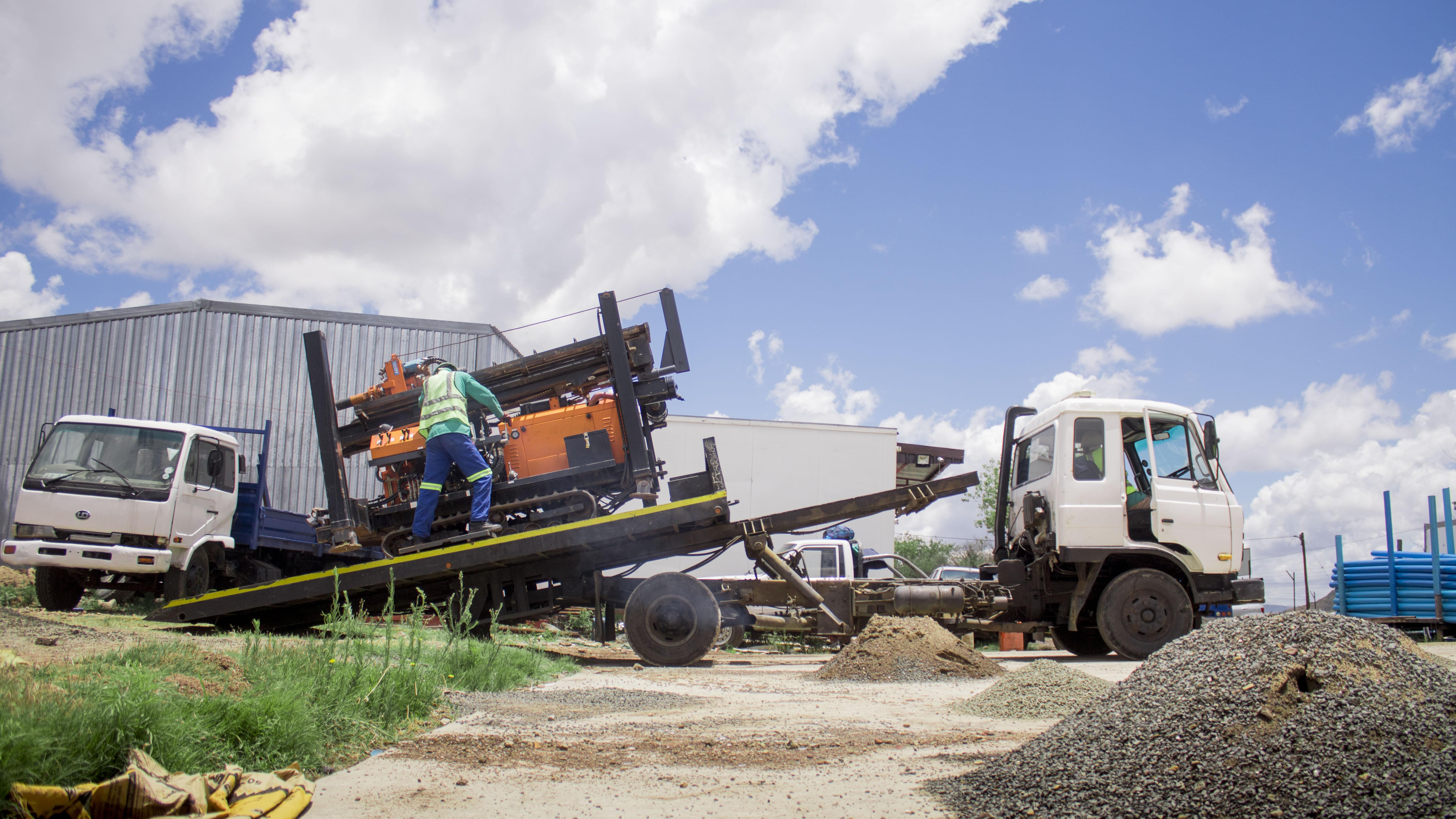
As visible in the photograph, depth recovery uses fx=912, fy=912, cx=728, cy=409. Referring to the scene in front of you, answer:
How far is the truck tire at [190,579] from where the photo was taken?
9.73 meters

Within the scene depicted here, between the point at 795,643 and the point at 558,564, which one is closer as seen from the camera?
the point at 558,564

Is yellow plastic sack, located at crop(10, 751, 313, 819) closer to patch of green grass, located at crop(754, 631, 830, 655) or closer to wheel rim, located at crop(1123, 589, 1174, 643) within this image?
wheel rim, located at crop(1123, 589, 1174, 643)

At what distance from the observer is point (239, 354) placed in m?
19.1

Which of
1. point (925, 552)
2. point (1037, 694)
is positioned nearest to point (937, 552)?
point (925, 552)

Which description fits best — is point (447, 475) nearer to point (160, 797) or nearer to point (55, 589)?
point (55, 589)

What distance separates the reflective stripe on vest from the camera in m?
7.91

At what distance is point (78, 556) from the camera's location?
9.23 metres

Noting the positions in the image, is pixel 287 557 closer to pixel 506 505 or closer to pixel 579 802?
pixel 506 505

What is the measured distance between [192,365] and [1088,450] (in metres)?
18.0

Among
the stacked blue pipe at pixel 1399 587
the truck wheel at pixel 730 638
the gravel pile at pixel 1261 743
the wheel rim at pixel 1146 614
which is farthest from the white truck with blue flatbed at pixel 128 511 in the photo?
the stacked blue pipe at pixel 1399 587

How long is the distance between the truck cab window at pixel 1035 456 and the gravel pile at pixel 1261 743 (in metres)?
5.23

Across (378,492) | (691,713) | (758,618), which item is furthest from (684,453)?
(691,713)

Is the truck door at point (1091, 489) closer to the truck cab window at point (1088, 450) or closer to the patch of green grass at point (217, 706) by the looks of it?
the truck cab window at point (1088, 450)

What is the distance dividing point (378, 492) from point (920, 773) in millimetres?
17392
